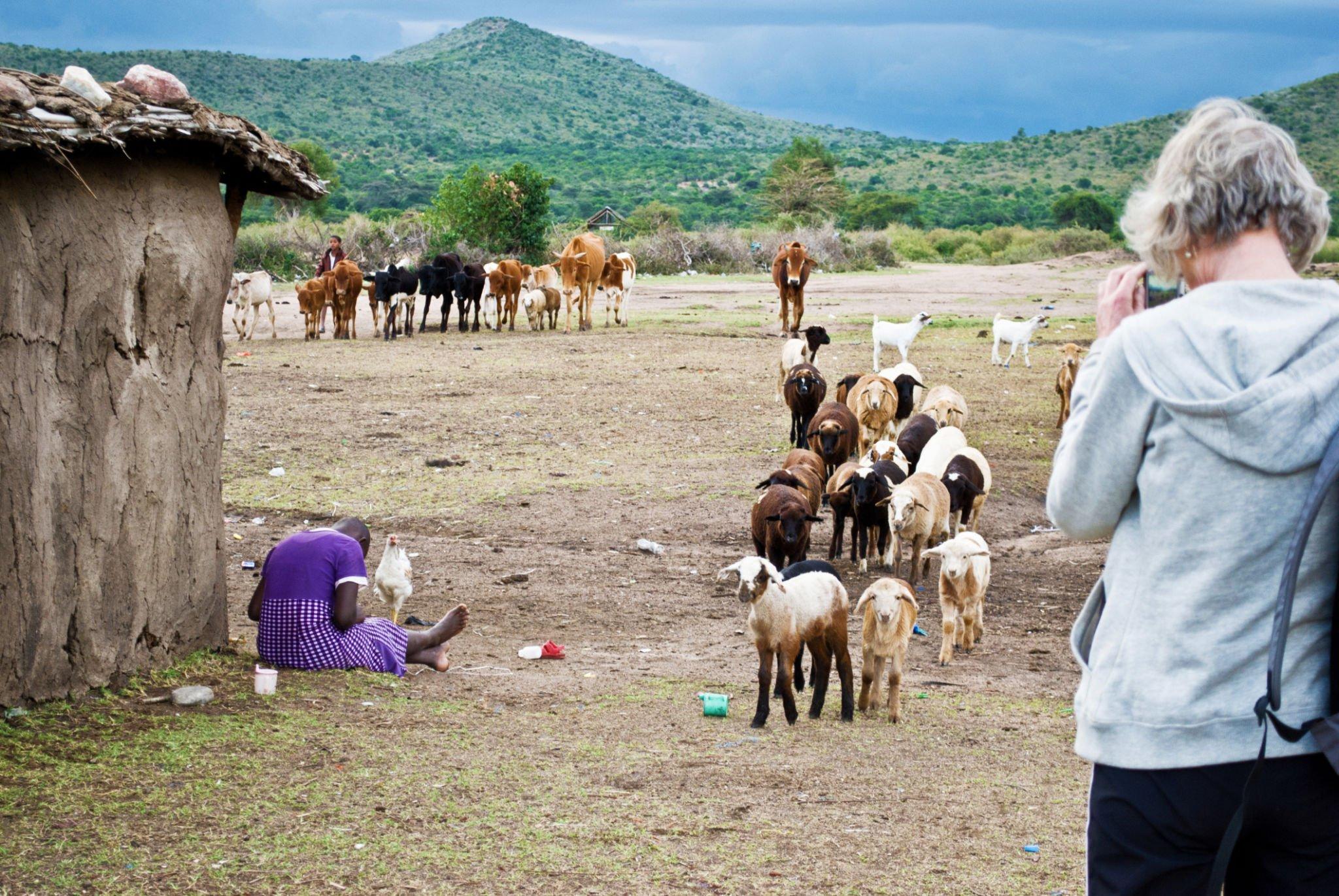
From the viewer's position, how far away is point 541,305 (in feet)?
90.1

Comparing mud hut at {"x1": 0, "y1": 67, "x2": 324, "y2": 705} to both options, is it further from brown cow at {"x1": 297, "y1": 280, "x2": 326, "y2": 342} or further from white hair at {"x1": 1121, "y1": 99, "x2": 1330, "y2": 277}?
brown cow at {"x1": 297, "y1": 280, "x2": 326, "y2": 342}

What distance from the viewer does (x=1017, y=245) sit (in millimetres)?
60781

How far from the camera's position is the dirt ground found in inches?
176

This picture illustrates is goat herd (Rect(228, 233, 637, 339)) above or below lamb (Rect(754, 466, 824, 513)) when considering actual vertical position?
above

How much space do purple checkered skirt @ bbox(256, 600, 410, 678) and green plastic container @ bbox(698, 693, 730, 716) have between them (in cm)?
178

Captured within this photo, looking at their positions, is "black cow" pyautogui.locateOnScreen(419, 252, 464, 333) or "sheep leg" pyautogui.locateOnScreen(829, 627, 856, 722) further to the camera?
"black cow" pyautogui.locateOnScreen(419, 252, 464, 333)

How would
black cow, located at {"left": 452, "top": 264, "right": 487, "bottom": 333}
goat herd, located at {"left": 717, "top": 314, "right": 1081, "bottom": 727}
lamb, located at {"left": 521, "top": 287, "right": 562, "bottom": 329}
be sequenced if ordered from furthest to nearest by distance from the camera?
lamb, located at {"left": 521, "top": 287, "right": 562, "bottom": 329}
black cow, located at {"left": 452, "top": 264, "right": 487, "bottom": 333}
goat herd, located at {"left": 717, "top": 314, "right": 1081, "bottom": 727}

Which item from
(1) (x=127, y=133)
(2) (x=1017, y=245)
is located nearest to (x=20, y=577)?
(1) (x=127, y=133)

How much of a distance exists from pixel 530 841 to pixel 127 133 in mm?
3604

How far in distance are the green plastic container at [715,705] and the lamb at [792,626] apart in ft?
0.53

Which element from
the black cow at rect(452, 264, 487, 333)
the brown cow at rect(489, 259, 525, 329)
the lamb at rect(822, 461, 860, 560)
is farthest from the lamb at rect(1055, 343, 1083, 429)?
the black cow at rect(452, 264, 487, 333)

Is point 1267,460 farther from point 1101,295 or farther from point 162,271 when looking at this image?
point 162,271

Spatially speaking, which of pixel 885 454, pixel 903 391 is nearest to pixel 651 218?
pixel 903 391

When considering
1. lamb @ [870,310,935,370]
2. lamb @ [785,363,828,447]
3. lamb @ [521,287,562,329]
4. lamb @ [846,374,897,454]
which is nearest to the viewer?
lamb @ [846,374,897,454]
